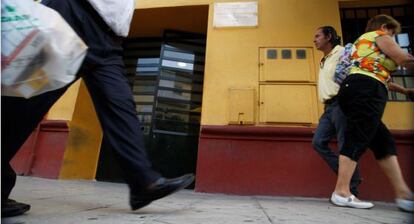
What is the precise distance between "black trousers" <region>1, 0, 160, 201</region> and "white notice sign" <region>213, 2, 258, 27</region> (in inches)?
103

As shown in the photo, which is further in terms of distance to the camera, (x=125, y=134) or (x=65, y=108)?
(x=65, y=108)

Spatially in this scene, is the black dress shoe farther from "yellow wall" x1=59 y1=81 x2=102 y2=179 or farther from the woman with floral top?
"yellow wall" x1=59 y1=81 x2=102 y2=179

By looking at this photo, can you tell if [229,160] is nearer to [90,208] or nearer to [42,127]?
[90,208]

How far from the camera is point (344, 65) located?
2.81 metres

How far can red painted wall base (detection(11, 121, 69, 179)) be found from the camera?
406 cm

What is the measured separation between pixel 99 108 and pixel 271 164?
7.46 feet

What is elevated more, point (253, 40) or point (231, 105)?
point (253, 40)

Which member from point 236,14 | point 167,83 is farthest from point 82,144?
point 236,14

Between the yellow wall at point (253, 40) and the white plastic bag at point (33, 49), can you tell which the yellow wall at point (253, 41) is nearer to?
the yellow wall at point (253, 40)

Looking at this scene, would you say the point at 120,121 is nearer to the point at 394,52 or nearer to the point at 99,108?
the point at 99,108

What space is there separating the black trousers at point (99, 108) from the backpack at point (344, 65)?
6.16 feet

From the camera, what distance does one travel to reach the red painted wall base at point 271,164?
132 inches

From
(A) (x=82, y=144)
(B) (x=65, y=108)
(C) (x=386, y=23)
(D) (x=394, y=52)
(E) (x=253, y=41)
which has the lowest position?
(A) (x=82, y=144)

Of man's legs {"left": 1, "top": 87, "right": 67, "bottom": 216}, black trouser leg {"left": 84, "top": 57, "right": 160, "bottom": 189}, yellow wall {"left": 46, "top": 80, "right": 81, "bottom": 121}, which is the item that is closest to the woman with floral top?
black trouser leg {"left": 84, "top": 57, "right": 160, "bottom": 189}
